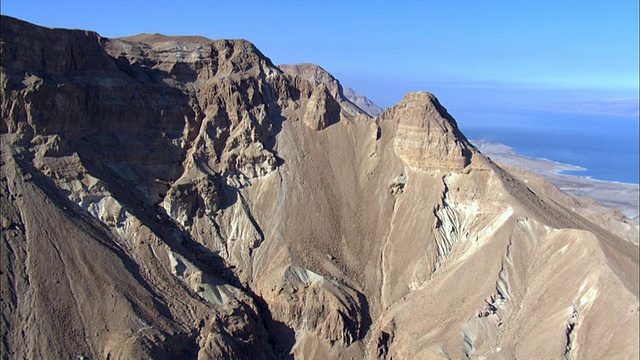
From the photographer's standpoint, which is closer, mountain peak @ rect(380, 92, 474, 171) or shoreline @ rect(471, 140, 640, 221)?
mountain peak @ rect(380, 92, 474, 171)

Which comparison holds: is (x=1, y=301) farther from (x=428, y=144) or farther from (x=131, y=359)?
(x=428, y=144)

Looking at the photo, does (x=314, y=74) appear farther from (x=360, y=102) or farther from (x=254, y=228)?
(x=254, y=228)

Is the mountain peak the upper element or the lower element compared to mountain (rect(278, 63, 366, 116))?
lower

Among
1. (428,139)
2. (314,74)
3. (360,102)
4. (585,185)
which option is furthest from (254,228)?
(360,102)

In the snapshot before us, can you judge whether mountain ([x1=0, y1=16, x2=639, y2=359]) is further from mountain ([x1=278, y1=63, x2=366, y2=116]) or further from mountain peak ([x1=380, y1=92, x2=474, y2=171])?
mountain ([x1=278, y1=63, x2=366, y2=116])

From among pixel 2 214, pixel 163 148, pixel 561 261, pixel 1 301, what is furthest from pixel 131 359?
pixel 561 261

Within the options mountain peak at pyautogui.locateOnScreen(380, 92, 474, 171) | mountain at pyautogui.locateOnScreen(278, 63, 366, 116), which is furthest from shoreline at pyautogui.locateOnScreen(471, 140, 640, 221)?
mountain peak at pyautogui.locateOnScreen(380, 92, 474, 171)

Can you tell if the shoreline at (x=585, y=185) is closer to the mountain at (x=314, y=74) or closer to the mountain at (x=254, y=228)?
the mountain at (x=314, y=74)
